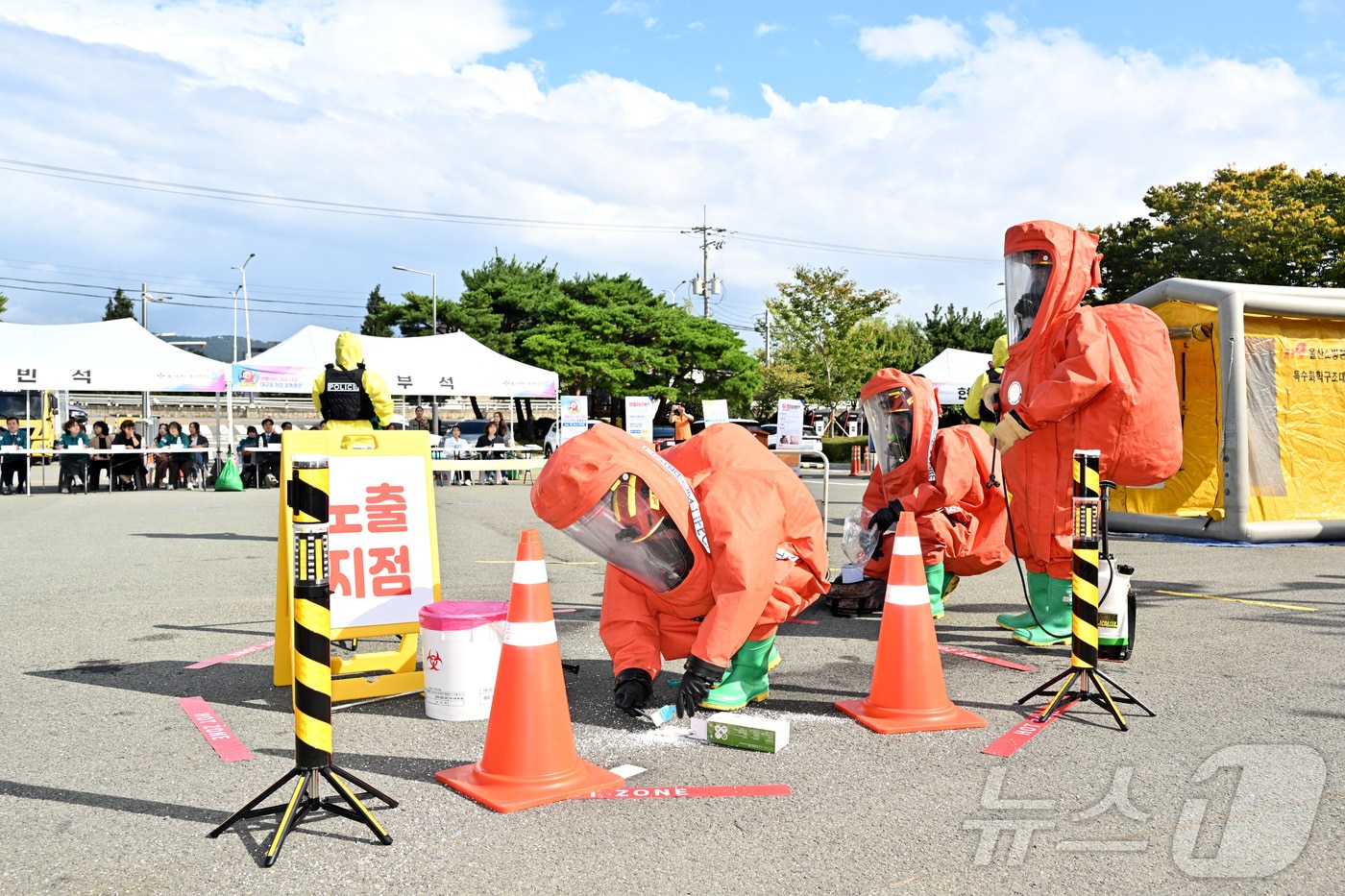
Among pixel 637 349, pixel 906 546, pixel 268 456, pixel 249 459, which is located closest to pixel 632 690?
pixel 906 546

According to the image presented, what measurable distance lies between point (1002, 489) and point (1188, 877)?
4.41 metres

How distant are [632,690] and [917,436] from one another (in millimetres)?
3547

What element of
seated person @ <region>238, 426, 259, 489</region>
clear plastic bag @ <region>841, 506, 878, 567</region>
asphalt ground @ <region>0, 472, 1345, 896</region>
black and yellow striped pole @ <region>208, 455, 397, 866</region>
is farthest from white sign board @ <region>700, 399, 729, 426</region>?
black and yellow striped pole @ <region>208, 455, 397, 866</region>

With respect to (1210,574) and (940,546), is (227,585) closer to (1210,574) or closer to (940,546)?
(940,546)

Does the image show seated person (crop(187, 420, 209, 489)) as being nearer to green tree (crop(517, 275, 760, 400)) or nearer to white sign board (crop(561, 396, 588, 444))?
white sign board (crop(561, 396, 588, 444))

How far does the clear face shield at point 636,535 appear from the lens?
429cm

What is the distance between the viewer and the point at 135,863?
3193mm

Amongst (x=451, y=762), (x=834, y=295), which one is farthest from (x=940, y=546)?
(x=834, y=295)

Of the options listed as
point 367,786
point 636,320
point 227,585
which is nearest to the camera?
point 367,786

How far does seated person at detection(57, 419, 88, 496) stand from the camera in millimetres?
21781

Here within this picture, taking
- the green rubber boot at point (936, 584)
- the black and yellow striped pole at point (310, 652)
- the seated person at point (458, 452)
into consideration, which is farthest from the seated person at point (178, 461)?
the black and yellow striped pole at point (310, 652)

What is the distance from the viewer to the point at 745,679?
5.05m

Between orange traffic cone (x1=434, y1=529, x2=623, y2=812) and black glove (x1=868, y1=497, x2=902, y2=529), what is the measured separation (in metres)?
3.74

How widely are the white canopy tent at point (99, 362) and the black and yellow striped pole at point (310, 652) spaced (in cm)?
2102
